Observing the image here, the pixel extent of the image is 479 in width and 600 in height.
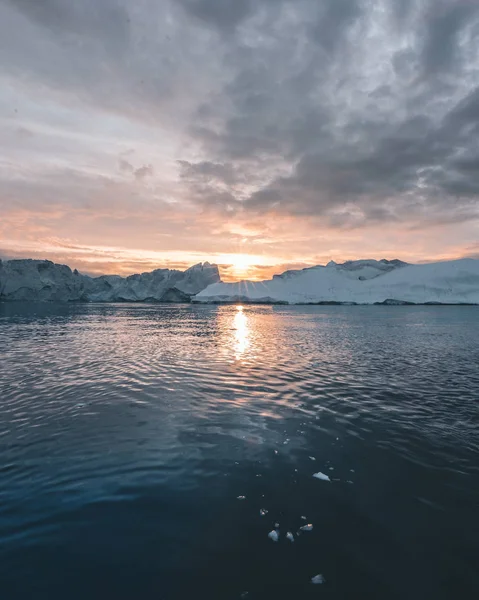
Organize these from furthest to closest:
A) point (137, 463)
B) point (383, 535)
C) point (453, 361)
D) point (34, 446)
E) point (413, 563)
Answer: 1. point (453, 361)
2. point (34, 446)
3. point (137, 463)
4. point (383, 535)
5. point (413, 563)

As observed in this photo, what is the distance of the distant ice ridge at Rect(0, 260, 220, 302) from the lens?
159250mm

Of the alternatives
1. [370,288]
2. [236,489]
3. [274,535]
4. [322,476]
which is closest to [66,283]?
[370,288]

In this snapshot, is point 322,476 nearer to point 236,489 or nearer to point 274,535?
point 236,489

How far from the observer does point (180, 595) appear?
4.86 metres

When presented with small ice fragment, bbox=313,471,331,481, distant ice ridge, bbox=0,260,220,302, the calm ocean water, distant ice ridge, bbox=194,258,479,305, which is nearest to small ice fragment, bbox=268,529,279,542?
the calm ocean water

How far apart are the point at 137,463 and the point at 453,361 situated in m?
21.8

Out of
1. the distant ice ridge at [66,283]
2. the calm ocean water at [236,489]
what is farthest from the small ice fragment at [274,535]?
the distant ice ridge at [66,283]

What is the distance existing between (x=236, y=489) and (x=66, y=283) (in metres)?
186

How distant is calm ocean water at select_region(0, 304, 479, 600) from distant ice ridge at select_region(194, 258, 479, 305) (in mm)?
134179

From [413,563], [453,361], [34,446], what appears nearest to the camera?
[413,563]

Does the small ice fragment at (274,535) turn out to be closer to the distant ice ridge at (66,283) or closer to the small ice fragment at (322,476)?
the small ice fragment at (322,476)

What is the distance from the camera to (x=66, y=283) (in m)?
172

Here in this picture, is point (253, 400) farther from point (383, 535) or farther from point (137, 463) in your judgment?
point (383, 535)

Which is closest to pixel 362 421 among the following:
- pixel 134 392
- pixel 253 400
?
pixel 253 400
